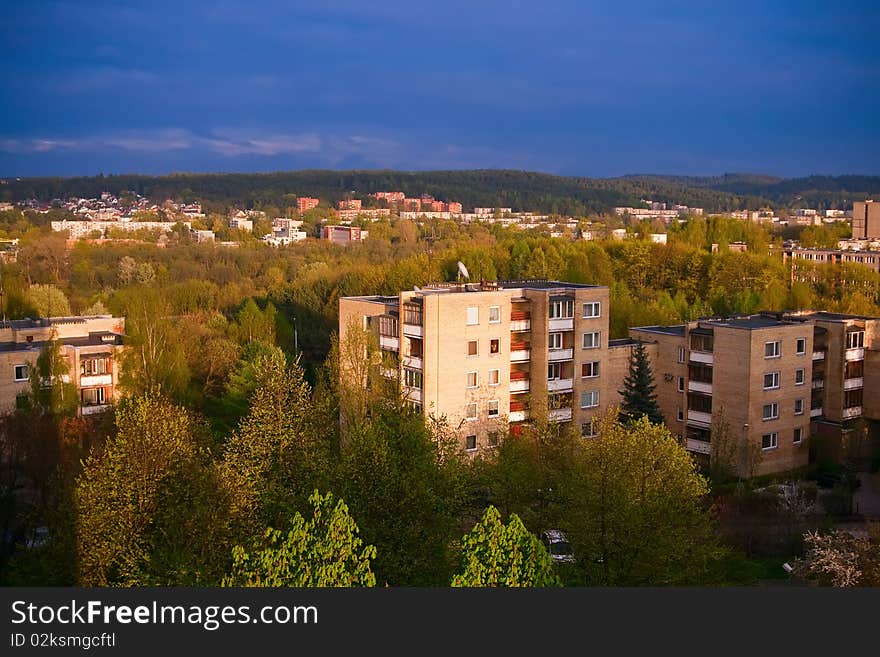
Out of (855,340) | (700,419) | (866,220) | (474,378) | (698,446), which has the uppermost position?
(866,220)

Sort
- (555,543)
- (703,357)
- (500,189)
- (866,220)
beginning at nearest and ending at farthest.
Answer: (555,543), (703,357), (866,220), (500,189)

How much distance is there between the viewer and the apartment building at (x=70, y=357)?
2291 cm

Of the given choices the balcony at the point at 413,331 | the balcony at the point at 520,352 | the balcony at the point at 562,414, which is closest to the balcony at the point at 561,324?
the balcony at the point at 520,352

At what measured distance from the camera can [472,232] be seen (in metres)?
71.1

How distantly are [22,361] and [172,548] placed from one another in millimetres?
14787

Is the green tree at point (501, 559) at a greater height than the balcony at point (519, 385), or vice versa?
the green tree at point (501, 559)

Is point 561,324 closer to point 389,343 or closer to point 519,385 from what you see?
point 519,385

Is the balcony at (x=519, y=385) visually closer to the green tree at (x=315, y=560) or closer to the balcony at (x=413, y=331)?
the balcony at (x=413, y=331)

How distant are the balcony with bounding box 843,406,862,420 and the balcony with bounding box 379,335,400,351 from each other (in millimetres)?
10721

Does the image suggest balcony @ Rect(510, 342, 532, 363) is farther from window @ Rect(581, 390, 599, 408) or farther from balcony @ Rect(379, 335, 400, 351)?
balcony @ Rect(379, 335, 400, 351)

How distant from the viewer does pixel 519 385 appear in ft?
68.3

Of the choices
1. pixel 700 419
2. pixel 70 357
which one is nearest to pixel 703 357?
pixel 700 419

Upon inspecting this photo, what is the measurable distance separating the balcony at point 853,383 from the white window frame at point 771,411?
85.9 inches

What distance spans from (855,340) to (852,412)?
1691 millimetres
